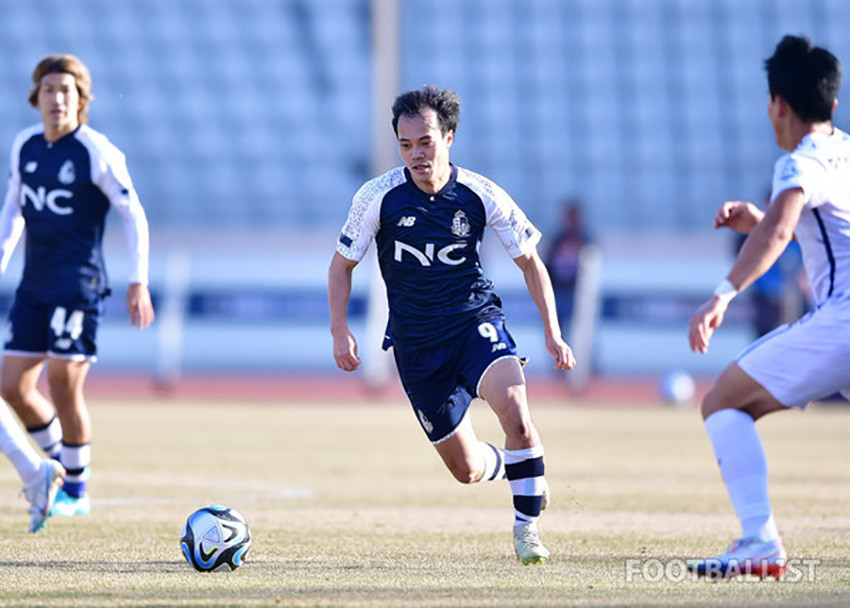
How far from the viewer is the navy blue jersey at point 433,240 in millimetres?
6625

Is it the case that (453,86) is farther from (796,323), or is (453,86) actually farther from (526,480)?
(796,323)

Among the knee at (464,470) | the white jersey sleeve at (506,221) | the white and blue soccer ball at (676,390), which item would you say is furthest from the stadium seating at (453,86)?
the white jersey sleeve at (506,221)

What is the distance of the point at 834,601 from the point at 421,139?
267 centimetres

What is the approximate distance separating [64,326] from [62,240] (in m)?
0.46

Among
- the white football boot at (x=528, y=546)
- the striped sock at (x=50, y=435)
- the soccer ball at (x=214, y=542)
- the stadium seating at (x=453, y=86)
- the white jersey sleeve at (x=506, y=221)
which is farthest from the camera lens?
the stadium seating at (x=453, y=86)

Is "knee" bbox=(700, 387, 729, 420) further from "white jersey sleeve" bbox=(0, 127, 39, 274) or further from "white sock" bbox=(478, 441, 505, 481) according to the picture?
"white jersey sleeve" bbox=(0, 127, 39, 274)

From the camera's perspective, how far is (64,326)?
310 inches

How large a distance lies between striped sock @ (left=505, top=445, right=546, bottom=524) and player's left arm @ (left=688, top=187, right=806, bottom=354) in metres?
1.43

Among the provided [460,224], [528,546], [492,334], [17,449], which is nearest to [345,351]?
[492,334]

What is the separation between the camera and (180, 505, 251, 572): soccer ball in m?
5.96

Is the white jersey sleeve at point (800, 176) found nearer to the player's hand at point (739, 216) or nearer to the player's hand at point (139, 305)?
the player's hand at point (739, 216)

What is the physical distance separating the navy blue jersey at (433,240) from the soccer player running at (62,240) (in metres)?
1.70

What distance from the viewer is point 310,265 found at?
2362 cm

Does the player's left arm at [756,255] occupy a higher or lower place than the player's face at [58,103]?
lower
